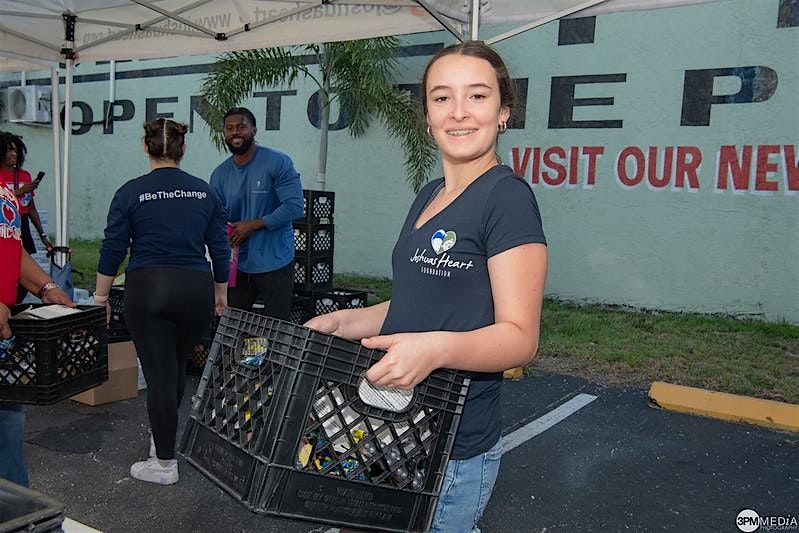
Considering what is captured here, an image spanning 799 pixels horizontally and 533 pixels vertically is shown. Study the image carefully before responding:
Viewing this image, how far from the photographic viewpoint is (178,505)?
3570mm

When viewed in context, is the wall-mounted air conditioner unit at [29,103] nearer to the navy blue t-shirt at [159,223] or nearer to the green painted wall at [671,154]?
the green painted wall at [671,154]

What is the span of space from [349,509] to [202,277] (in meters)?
2.50

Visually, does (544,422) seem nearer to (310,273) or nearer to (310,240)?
(310,273)

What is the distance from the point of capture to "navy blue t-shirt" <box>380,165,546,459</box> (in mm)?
1509

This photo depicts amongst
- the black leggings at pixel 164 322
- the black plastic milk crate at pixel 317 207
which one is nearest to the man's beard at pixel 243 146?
the black leggings at pixel 164 322

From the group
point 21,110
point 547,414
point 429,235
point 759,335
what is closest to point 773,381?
point 759,335

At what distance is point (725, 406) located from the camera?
17.1 ft

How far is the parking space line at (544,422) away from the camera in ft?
15.2

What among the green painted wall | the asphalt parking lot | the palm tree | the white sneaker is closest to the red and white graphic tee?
the asphalt parking lot

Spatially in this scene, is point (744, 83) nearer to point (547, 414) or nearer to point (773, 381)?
point (773, 381)

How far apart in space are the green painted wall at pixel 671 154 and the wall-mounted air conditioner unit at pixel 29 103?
29.0 feet

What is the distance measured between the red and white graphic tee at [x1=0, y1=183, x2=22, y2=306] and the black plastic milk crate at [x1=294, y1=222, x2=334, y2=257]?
13.2 ft

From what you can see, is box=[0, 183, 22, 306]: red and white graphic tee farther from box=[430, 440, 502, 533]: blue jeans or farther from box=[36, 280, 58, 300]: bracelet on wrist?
box=[430, 440, 502, 533]: blue jeans

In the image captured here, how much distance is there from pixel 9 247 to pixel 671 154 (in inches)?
306
